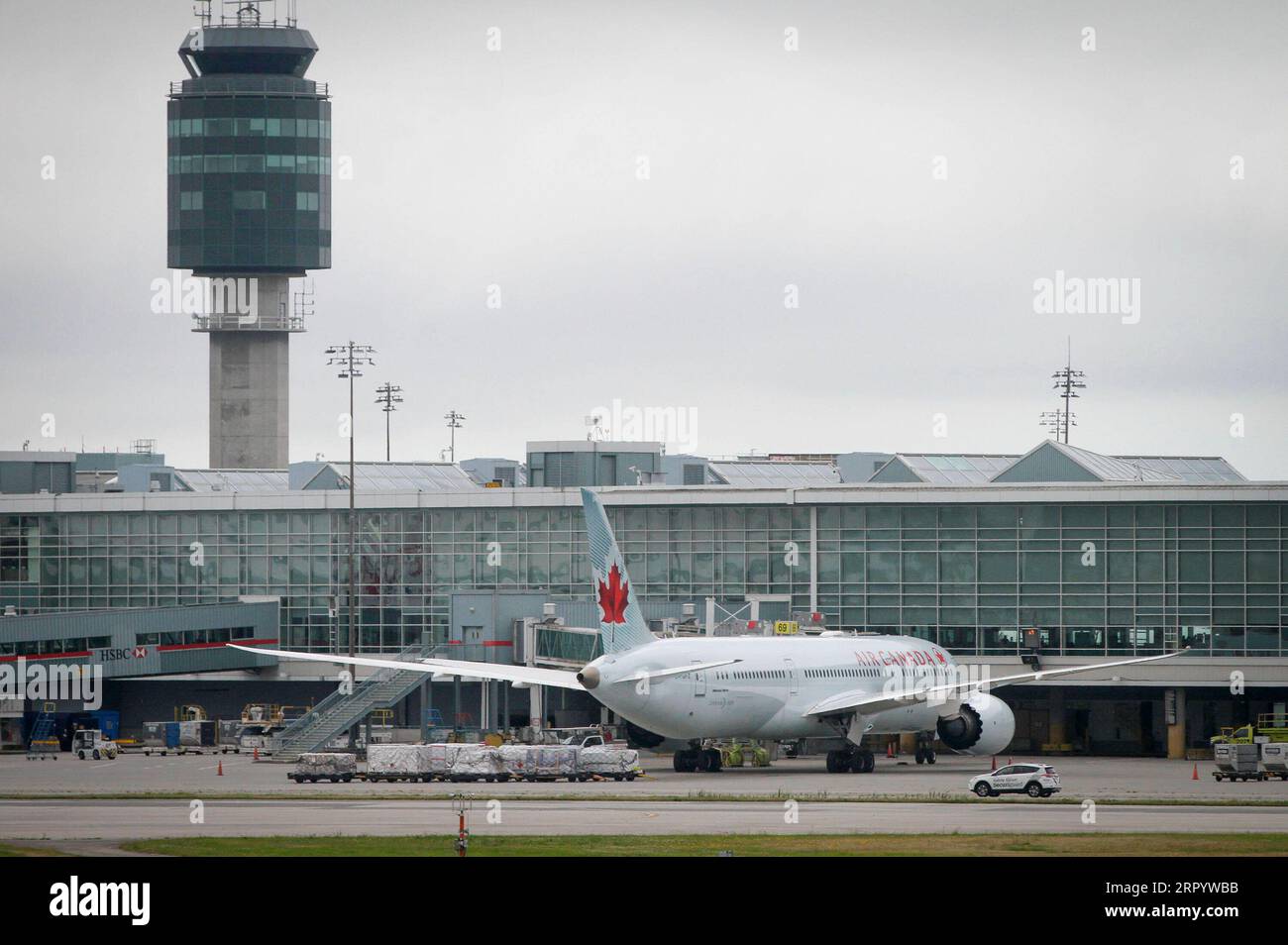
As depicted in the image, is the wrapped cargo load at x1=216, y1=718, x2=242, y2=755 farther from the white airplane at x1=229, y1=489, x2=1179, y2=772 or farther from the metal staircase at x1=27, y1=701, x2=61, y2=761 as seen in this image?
the white airplane at x1=229, y1=489, x2=1179, y2=772

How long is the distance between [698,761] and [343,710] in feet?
71.3

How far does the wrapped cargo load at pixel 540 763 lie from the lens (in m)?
68.7

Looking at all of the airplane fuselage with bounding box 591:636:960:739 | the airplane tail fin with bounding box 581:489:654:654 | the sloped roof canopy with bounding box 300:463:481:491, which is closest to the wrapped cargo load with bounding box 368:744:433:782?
the airplane fuselage with bounding box 591:636:960:739

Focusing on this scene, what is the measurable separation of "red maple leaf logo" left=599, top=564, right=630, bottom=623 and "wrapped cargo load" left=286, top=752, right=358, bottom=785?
10.6 meters

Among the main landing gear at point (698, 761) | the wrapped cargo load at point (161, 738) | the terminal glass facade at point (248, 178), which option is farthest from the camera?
the terminal glass facade at point (248, 178)

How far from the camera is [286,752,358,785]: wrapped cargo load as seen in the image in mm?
68000

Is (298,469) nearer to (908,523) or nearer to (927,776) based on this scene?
(908,523)

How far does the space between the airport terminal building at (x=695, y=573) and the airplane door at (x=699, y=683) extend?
56.0 ft

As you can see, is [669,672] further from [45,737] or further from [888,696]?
[45,737]

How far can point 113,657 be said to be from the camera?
97.8 metres

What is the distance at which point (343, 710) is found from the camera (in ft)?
295

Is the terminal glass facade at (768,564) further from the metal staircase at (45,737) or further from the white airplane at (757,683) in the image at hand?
the metal staircase at (45,737)

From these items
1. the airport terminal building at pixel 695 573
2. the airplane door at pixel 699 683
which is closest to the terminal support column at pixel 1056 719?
the airport terminal building at pixel 695 573

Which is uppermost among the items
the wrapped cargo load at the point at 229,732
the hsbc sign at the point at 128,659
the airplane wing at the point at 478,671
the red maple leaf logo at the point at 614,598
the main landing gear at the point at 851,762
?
the red maple leaf logo at the point at 614,598
